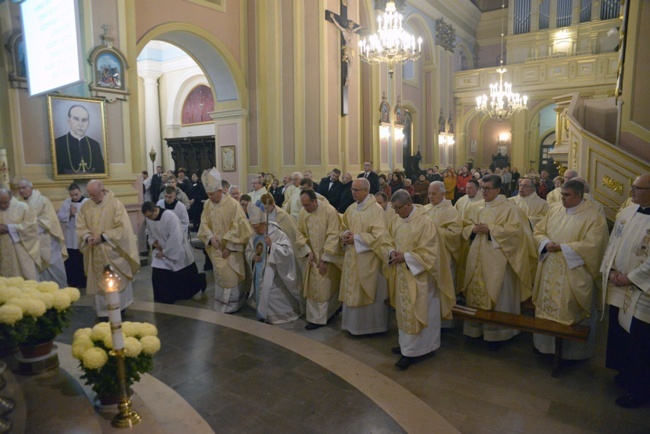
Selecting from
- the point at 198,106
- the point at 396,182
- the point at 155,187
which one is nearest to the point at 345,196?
the point at 396,182

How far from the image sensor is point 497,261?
4918 millimetres

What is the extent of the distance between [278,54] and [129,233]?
25.1 feet

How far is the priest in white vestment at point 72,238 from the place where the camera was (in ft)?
23.9

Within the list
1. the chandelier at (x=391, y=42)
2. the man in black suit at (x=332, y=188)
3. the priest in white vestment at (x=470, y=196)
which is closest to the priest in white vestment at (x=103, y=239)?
the priest in white vestment at (x=470, y=196)

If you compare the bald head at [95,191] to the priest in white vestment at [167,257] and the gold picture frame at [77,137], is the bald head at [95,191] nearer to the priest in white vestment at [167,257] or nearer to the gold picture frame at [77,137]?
the priest in white vestment at [167,257]

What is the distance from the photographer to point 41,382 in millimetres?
3215

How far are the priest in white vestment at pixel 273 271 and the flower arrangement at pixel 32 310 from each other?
2.56 meters

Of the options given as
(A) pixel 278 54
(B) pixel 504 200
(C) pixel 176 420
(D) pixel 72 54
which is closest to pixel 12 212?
(D) pixel 72 54

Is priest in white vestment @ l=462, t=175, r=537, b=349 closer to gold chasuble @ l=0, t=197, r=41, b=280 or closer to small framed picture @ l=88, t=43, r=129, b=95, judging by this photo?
gold chasuble @ l=0, t=197, r=41, b=280

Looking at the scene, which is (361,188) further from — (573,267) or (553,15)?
(553,15)

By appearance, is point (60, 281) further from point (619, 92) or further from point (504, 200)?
point (619, 92)

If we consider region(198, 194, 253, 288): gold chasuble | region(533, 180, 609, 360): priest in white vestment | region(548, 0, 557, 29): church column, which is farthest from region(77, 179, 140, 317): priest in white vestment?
region(548, 0, 557, 29): church column

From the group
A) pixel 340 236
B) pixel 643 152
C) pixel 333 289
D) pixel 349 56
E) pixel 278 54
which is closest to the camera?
pixel 340 236

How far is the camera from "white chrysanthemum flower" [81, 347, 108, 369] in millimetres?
2711
